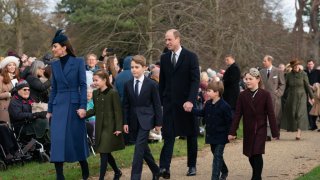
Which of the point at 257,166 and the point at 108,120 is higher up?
the point at 108,120

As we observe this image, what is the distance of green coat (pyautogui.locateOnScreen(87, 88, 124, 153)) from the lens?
28.4 feet

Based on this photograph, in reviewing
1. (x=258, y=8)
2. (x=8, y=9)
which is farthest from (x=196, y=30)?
(x=8, y=9)

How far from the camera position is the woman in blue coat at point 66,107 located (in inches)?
327

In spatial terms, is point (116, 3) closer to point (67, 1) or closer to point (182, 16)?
point (182, 16)

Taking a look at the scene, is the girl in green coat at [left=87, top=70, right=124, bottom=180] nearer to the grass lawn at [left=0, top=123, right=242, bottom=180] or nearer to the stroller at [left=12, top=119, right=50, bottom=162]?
the grass lawn at [left=0, top=123, right=242, bottom=180]

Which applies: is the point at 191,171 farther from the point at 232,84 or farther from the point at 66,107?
the point at 232,84

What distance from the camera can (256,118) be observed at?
871 centimetres

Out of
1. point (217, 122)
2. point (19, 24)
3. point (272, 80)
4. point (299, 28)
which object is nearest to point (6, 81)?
point (217, 122)

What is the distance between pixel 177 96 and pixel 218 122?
843 millimetres

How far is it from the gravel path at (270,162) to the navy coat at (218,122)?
2.90 feet

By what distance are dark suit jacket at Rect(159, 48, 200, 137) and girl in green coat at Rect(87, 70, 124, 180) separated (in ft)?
2.92

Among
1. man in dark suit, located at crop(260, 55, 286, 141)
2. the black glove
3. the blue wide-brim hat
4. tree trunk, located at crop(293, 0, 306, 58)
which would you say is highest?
tree trunk, located at crop(293, 0, 306, 58)

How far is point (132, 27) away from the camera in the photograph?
3431cm

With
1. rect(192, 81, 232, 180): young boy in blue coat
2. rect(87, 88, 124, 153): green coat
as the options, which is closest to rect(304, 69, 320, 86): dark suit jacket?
rect(192, 81, 232, 180): young boy in blue coat
